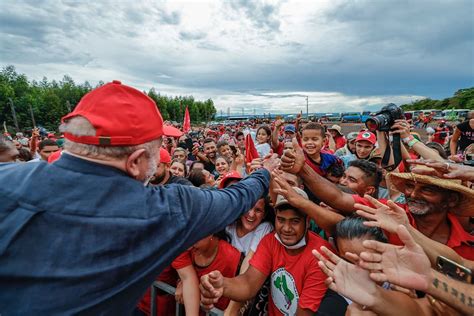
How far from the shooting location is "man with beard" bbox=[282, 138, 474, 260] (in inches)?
82.7

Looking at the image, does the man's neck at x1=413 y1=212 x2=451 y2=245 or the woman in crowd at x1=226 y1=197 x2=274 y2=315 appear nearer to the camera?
the man's neck at x1=413 y1=212 x2=451 y2=245

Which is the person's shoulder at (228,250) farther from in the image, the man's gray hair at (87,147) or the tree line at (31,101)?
the tree line at (31,101)

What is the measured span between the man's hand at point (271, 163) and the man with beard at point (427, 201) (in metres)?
0.21

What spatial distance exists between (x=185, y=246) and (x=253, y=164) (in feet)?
3.39

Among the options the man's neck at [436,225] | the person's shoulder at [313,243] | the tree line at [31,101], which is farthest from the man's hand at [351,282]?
the tree line at [31,101]

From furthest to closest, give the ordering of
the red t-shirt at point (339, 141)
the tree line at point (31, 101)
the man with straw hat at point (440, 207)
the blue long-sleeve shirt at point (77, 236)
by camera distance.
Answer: the tree line at point (31, 101) → the red t-shirt at point (339, 141) → the man with straw hat at point (440, 207) → the blue long-sleeve shirt at point (77, 236)

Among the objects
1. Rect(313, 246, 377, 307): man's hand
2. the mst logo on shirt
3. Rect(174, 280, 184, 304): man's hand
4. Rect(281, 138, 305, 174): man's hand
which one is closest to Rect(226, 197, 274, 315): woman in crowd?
the mst logo on shirt

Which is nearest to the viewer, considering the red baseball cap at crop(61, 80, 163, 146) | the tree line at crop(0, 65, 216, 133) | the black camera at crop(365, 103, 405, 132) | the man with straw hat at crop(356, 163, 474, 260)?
the red baseball cap at crop(61, 80, 163, 146)

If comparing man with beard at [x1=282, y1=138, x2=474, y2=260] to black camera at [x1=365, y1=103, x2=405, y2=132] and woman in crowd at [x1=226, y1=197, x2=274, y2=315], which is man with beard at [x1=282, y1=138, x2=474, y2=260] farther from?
black camera at [x1=365, y1=103, x2=405, y2=132]

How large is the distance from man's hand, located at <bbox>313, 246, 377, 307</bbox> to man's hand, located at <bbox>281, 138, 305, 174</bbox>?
34.5 inches

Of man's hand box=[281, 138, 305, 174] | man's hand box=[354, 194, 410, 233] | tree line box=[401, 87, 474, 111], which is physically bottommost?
man's hand box=[354, 194, 410, 233]

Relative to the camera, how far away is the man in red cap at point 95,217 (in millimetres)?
933

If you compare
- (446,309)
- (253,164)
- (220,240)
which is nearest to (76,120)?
(253,164)

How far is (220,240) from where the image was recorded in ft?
7.86
